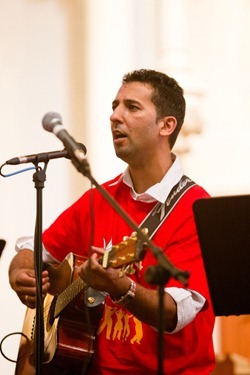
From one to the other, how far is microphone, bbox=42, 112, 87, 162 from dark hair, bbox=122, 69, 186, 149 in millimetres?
879

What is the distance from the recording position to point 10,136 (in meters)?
5.08

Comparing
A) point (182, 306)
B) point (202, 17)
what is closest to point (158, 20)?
point (202, 17)

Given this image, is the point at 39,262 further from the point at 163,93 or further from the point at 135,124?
the point at 163,93

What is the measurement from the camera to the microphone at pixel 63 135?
98.7 inches

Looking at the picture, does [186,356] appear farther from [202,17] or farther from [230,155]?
[202,17]

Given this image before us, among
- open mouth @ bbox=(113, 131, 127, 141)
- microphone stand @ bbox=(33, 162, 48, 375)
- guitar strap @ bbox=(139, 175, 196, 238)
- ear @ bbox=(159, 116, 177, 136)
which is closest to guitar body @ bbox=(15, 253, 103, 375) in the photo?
microphone stand @ bbox=(33, 162, 48, 375)

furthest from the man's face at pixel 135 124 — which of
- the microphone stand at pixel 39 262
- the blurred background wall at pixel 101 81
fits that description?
the blurred background wall at pixel 101 81

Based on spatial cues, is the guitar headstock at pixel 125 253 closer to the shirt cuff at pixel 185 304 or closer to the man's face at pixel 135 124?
the shirt cuff at pixel 185 304

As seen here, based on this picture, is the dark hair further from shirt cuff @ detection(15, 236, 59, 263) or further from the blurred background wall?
the blurred background wall

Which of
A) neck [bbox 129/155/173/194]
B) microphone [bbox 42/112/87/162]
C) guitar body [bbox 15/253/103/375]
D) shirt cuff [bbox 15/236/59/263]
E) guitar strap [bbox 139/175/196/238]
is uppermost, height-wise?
microphone [bbox 42/112/87/162]

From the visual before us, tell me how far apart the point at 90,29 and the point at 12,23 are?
20.9 inches

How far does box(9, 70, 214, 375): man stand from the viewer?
9.75 feet

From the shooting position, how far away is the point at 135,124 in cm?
337

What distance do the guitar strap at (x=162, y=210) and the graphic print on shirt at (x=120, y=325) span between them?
0.52ft
